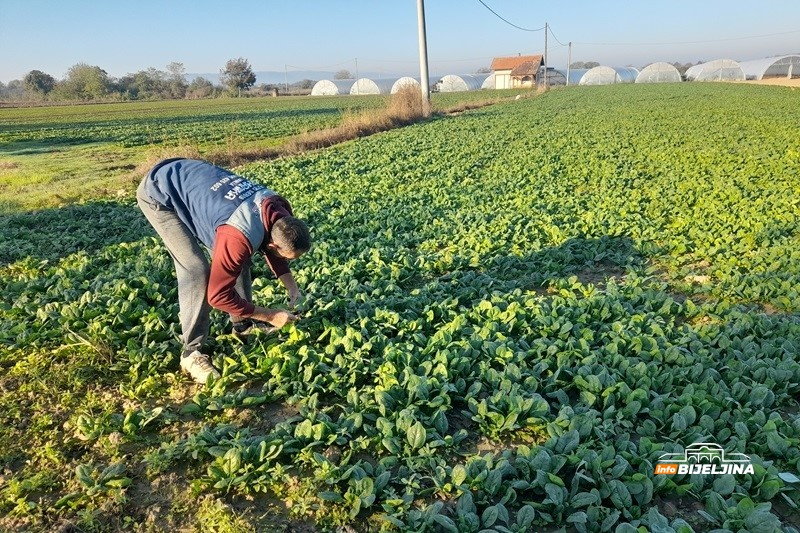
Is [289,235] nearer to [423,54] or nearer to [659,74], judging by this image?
[423,54]

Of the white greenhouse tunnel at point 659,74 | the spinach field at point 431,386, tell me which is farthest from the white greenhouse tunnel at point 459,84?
the spinach field at point 431,386

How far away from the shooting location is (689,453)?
3.27 meters

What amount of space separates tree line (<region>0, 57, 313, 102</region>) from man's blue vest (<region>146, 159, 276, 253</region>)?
90.5 m

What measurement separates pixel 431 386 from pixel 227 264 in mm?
1759

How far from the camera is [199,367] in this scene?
14.1ft

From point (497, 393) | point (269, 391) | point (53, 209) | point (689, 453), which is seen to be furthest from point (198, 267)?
point (53, 209)

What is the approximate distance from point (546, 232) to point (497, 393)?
4.75m

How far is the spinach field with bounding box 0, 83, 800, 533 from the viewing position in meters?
3.01

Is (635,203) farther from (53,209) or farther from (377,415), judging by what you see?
(53,209)

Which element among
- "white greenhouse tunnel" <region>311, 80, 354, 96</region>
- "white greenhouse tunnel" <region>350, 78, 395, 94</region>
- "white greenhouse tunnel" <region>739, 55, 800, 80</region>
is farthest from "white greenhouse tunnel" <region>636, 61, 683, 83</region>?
"white greenhouse tunnel" <region>311, 80, 354, 96</region>

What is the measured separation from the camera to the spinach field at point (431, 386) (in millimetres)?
3010

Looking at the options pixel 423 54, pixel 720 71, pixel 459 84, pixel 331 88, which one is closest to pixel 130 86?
pixel 331 88

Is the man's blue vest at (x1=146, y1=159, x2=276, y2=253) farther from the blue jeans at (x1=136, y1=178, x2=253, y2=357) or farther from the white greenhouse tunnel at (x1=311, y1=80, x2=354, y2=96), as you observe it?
the white greenhouse tunnel at (x1=311, y1=80, x2=354, y2=96)

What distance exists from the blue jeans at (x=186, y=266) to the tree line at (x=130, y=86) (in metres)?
90.5
